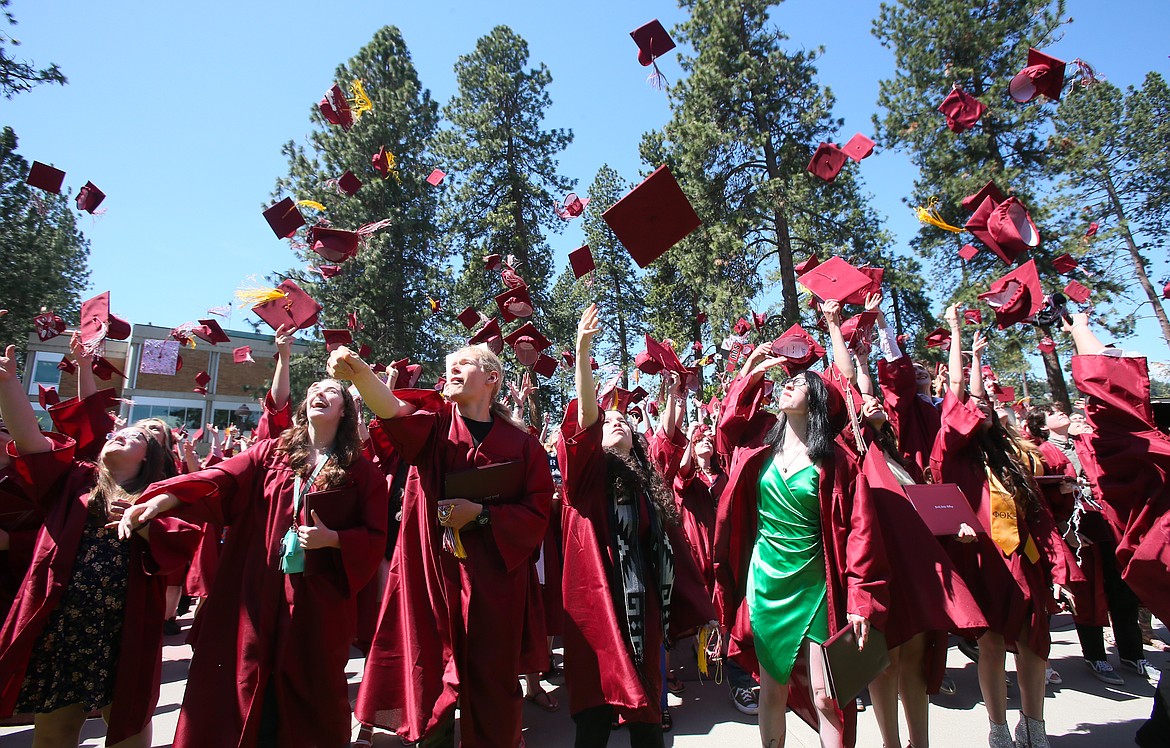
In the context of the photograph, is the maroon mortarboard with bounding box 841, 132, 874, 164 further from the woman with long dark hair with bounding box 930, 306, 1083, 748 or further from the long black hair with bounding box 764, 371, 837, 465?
the long black hair with bounding box 764, 371, 837, 465

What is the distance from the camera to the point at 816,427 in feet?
10.6

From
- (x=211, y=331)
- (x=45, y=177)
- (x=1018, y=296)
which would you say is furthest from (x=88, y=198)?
(x=1018, y=296)

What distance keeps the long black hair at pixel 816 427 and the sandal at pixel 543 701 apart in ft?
8.48

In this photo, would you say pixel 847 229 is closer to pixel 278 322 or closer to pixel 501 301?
pixel 501 301

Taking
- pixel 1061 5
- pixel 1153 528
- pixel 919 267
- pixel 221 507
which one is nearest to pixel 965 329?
pixel 919 267

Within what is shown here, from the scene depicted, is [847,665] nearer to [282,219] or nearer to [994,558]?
[994,558]

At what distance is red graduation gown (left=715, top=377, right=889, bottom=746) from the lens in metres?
2.88

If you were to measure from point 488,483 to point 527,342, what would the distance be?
3570mm

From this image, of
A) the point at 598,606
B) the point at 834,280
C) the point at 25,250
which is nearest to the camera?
the point at 598,606

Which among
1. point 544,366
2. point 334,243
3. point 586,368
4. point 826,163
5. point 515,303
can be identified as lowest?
point 586,368

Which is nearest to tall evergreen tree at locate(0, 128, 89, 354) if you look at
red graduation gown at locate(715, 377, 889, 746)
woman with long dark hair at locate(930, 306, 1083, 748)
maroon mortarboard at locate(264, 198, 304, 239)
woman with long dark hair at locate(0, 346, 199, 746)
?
maroon mortarboard at locate(264, 198, 304, 239)

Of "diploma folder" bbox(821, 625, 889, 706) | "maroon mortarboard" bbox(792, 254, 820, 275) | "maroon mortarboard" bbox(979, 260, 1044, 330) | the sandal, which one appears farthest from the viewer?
"maroon mortarboard" bbox(792, 254, 820, 275)

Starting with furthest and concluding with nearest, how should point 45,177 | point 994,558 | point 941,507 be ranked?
point 45,177
point 994,558
point 941,507

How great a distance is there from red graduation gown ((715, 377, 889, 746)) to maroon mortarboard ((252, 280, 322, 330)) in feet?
9.69
